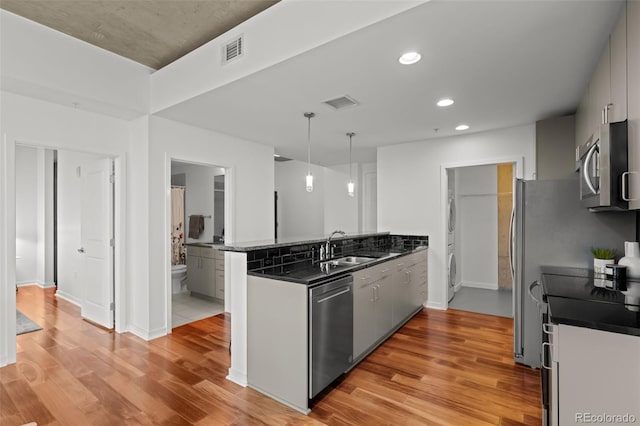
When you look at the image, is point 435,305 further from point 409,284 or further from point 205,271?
point 205,271

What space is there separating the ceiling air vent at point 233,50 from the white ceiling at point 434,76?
214 mm

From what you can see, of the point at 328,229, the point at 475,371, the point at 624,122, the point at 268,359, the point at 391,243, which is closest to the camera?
the point at 624,122

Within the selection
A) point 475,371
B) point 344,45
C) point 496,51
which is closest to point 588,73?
point 496,51

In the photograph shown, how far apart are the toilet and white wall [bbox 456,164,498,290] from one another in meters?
5.22

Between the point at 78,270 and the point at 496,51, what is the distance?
5.70 meters

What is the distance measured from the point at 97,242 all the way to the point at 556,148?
5792 mm

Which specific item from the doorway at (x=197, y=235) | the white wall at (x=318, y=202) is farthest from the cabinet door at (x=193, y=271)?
the white wall at (x=318, y=202)

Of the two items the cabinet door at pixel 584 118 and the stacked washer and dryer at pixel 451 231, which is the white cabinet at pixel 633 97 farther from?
the stacked washer and dryer at pixel 451 231

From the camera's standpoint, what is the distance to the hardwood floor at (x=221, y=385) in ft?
7.34

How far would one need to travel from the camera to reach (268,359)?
2514 mm

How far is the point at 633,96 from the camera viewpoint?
1.60 metres

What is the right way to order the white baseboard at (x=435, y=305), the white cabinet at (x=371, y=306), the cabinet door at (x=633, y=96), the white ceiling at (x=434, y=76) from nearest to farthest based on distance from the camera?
the cabinet door at (x=633, y=96), the white ceiling at (x=434, y=76), the white cabinet at (x=371, y=306), the white baseboard at (x=435, y=305)

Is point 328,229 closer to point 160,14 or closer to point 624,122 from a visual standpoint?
point 160,14

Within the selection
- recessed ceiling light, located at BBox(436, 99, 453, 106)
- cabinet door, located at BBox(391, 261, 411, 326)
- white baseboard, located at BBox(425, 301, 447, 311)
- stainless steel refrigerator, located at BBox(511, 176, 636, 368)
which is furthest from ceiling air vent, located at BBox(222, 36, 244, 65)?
white baseboard, located at BBox(425, 301, 447, 311)
